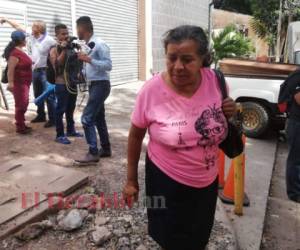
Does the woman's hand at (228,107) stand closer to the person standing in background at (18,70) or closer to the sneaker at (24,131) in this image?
the person standing in background at (18,70)

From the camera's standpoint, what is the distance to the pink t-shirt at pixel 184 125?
6.27ft

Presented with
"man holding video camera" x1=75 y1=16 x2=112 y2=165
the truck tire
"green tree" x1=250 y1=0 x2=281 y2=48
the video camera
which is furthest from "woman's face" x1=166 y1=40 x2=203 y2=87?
"green tree" x1=250 y1=0 x2=281 y2=48

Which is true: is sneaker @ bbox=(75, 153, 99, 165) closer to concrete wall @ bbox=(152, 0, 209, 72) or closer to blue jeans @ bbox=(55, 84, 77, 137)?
blue jeans @ bbox=(55, 84, 77, 137)

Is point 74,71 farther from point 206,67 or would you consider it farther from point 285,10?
point 285,10

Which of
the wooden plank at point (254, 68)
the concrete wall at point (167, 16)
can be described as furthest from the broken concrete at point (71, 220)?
the concrete wall at point (167, 16)

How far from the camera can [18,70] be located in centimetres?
548

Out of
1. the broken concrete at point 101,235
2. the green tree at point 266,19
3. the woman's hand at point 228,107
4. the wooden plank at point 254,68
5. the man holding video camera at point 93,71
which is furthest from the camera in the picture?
the green tree at point 266,19

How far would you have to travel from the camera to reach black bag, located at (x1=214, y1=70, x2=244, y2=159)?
6.78ft

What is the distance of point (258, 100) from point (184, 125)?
4.93 m

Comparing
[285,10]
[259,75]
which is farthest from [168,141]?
[285,10]

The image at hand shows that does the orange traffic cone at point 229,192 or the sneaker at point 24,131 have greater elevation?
the sneaker at point 24,131

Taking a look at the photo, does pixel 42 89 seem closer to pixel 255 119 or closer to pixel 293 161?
pixel 255 119

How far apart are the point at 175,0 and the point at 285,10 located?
922 cm

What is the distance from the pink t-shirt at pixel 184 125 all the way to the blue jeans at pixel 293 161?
6.72ft
